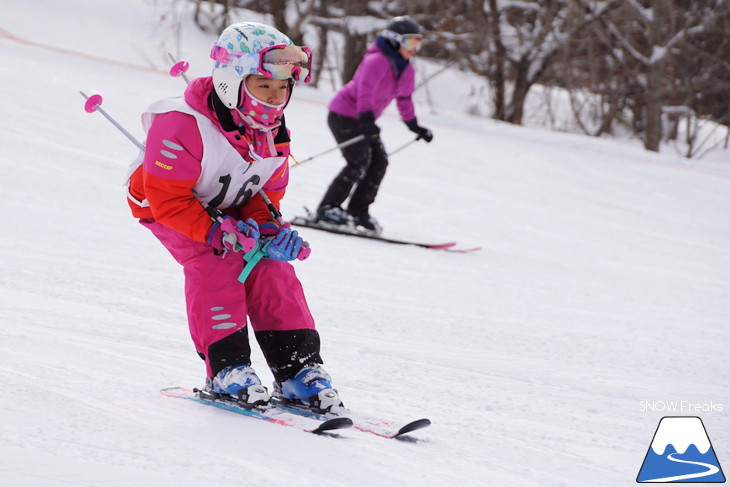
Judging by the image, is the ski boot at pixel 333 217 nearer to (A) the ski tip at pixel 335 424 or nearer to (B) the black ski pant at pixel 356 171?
(B) the black ski pant at pixel 356 171

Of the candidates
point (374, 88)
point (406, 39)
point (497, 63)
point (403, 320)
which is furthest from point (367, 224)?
point (497, 63)

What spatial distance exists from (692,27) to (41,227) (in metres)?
12.8

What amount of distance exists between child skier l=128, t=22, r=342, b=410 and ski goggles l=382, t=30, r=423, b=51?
3752 mm

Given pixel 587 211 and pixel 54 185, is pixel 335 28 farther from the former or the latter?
pixel 54 185

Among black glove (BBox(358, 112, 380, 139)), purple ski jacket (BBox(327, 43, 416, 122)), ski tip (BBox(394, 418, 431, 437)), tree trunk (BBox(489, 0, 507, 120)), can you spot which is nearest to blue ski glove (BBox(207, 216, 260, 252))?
ski tip (BBox(394, 418, 431, 437))

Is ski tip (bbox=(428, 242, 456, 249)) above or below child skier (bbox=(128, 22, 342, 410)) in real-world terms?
below

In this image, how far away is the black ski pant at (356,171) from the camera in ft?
22.7

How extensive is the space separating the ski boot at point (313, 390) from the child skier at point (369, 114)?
395 centimetres

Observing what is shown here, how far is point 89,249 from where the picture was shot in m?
5.22

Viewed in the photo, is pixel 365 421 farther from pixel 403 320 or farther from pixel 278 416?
pixel 403 320

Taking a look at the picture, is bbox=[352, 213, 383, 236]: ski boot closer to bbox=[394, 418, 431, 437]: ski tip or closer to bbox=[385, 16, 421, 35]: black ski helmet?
bbox=[385, 16, 421, 35]: black ski helmet

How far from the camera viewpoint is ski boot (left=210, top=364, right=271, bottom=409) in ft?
9.36

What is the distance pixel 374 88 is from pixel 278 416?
171 inches

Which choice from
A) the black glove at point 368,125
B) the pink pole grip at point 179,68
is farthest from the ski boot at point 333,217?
the pink pole grip at point 179,68
